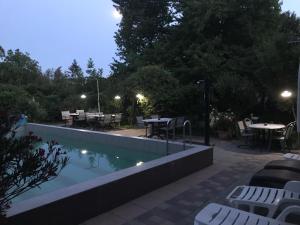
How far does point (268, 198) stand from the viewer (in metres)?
3.19

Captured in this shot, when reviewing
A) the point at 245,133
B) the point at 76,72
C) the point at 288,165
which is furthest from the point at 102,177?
Answer: the point at 76,72

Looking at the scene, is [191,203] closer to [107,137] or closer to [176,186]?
[176,186]

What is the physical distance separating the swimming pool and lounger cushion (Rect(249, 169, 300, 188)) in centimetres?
156

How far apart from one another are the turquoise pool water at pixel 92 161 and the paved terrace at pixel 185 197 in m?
2.22

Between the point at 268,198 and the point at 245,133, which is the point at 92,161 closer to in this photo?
the point at 245,133

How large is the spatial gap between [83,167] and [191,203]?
13.4ft

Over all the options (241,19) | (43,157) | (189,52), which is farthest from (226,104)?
(43,157)

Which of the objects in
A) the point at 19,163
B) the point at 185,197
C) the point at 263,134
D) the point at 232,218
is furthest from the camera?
the point at 263,134

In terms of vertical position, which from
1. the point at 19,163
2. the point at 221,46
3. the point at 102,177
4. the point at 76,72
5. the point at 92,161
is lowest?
the point at 92,161

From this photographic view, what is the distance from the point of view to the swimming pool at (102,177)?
11.5ft

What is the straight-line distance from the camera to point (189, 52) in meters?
14.6

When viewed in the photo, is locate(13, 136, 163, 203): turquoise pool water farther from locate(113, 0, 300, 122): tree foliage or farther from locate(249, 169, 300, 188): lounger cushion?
locate(113, 0, 300, 122): tree foliage

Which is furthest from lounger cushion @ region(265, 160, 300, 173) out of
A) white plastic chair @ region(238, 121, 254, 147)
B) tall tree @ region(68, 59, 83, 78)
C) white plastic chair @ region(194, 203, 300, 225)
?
tall tree @ region(68, 59, 83, 78)

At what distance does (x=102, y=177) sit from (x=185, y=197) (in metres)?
1.24
